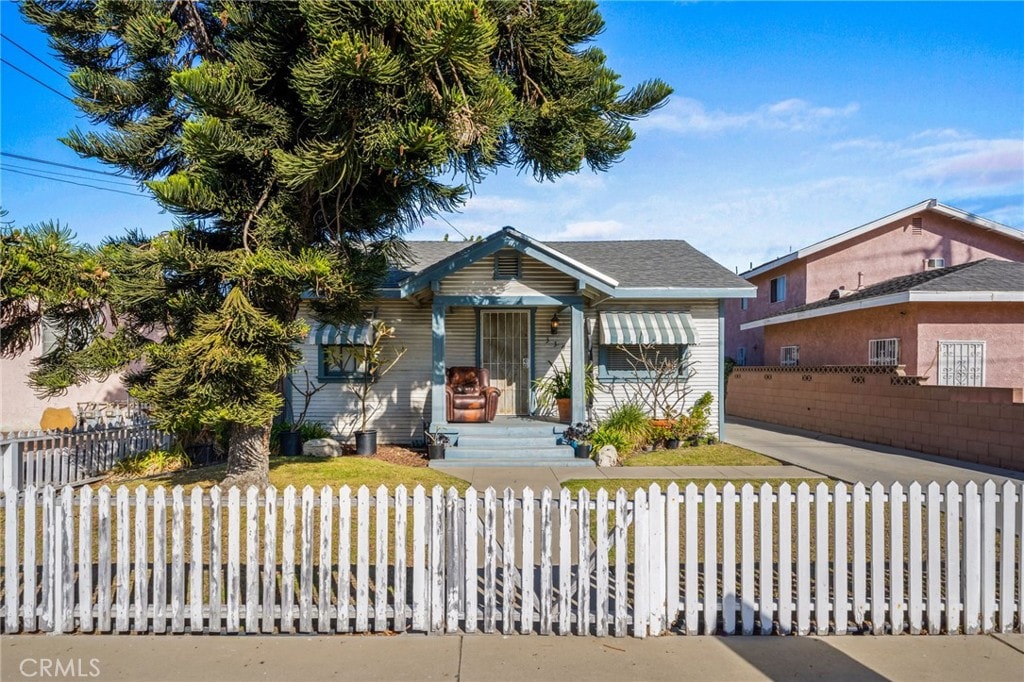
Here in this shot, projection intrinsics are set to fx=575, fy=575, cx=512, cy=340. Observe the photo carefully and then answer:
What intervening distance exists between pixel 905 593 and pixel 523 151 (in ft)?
18.9

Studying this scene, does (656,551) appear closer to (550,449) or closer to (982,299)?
(550,449)

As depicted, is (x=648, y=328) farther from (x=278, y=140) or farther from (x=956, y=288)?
(x=278, y=140)

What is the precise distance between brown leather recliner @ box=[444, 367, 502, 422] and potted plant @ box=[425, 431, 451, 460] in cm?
80

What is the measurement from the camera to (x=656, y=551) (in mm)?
3820

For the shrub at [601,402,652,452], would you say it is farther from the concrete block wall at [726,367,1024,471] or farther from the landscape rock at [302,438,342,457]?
the concrete block wall at [726,367,1024,471]

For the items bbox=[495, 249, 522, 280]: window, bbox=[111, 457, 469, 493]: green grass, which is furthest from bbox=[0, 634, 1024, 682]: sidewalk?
bbox=[495, 249, 522, 280]: window

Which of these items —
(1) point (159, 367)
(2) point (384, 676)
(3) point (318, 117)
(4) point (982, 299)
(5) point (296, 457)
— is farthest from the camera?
(4) point (982, 299)

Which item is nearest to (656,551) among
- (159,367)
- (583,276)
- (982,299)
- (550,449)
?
(159,367)

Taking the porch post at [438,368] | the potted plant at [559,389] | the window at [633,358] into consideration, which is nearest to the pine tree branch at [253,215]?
the porch post at [438,368]

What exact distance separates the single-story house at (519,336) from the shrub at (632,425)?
61 centimetres

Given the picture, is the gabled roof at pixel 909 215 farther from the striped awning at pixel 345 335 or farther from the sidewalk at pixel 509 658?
the sidewalk at pixel 509 658

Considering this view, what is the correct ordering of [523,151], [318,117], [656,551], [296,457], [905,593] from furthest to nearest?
[296,457], [523,151], [318,117], [905,593], [656,551]

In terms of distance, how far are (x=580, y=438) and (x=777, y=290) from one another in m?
14.2

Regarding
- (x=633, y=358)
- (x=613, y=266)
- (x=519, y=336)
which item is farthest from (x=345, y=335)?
(x=613, y=266)
